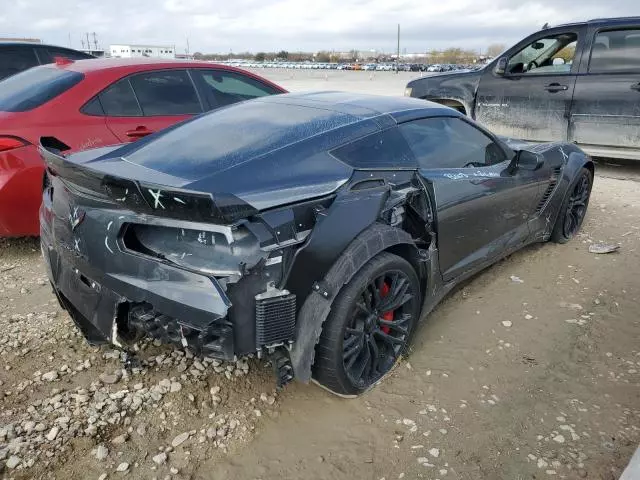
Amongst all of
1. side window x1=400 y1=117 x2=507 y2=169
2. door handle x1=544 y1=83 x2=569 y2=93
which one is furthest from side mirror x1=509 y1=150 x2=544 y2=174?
door handle x1=544 y1=83 x2=569 y2=93

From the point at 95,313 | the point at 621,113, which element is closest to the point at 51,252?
the point at 95,313

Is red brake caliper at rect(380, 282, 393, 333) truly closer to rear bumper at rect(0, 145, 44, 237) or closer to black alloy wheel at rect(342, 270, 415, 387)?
black alloy wheel at rect(342, 270, 415, 387)

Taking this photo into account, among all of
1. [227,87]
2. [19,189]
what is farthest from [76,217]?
[227,87]

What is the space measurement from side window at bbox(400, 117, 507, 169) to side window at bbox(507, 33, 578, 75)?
4.18 metres

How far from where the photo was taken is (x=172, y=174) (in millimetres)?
2426

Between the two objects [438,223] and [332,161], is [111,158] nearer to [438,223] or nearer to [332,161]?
[332,161]

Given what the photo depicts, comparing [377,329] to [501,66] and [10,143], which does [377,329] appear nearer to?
[10,143]

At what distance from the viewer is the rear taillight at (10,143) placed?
3.85 metres

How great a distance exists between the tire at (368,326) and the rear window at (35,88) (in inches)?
125

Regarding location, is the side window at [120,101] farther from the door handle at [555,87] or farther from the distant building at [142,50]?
the distant building at [142,50]

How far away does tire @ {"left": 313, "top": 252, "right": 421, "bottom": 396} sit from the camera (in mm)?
2465

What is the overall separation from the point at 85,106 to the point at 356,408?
3306 mm

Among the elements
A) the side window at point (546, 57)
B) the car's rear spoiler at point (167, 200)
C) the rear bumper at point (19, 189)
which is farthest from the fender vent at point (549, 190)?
the rear bumper at point (19, 189)

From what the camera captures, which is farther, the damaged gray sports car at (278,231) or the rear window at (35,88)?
the rear window at (35,88)
